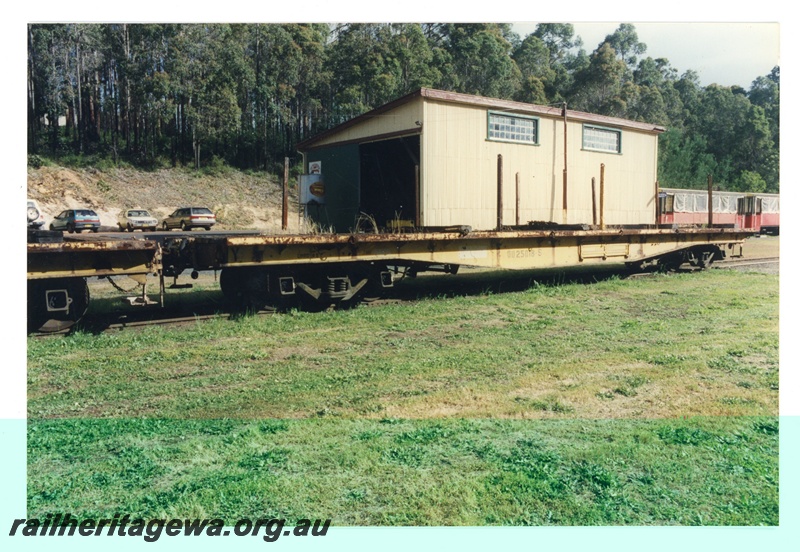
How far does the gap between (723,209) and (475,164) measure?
21404 mm

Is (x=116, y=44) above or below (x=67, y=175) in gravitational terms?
above

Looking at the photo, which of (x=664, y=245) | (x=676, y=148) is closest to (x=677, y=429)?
(x=664, y=245)

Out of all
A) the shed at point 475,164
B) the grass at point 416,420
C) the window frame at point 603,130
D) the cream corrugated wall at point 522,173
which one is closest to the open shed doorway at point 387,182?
the shed at point 475,164

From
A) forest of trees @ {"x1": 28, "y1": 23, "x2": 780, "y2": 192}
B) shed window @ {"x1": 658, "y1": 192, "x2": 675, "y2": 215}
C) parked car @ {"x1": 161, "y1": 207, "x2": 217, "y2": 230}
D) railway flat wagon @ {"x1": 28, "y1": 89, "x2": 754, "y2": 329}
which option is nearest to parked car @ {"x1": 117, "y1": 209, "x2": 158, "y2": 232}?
parked car @ {"x1": 161, "y1": 207, "x2": 217, "y2": 230}

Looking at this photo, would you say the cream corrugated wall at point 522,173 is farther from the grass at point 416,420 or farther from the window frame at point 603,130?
the grass at point 416,420

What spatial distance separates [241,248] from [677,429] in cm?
590

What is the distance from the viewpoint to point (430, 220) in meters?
11.9

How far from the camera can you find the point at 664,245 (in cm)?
1464

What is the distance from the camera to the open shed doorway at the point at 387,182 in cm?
1380

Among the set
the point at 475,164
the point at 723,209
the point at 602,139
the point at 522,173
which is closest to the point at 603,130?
the point at 602,139

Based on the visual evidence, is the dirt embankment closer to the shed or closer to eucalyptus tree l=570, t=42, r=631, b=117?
eucalyptus tree l=570, t=42, r=631, b=117

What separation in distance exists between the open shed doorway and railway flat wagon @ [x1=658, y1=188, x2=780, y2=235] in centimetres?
1365

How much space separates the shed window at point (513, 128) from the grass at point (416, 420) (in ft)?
16.4

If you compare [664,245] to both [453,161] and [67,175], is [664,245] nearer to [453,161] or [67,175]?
[453,161]
